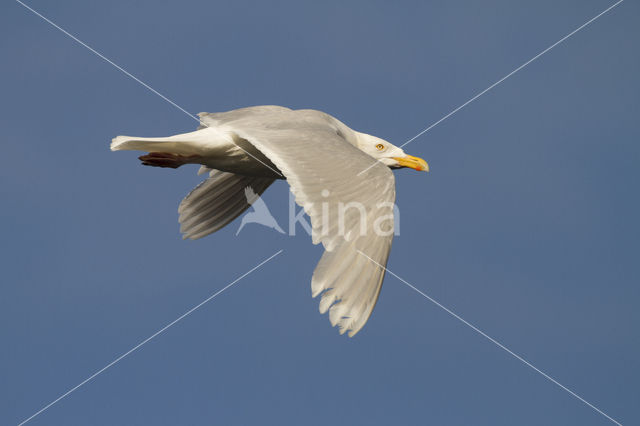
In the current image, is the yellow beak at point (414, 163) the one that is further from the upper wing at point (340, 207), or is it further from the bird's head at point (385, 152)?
the upper wing at point (340, 207)

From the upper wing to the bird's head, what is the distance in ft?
7.25

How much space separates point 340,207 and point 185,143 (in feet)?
8.00

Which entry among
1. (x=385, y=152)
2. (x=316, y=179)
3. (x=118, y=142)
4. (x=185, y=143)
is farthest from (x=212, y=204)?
(x=316, y=179)

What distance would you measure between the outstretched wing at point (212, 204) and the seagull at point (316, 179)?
12 millimetres

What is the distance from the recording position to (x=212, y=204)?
1187 centimetres

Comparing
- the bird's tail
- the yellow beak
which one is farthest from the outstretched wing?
the yellow beak

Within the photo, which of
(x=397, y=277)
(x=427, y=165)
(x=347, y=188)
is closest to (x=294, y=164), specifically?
(x=347, y=188)

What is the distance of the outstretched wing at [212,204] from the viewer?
11.8m

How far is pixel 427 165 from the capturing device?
1170cm

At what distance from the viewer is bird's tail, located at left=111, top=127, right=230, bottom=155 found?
386 inches

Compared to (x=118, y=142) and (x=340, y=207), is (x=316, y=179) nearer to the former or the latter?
(x=340, y=207)

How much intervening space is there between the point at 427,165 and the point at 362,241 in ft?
12.4

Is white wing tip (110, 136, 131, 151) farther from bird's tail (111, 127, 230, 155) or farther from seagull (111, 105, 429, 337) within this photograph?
bird's tail (111, 127, 230, 155)

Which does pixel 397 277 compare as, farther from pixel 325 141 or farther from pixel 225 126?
pixel 225 126
